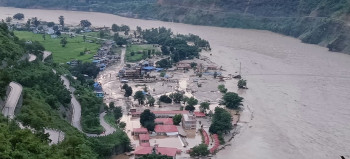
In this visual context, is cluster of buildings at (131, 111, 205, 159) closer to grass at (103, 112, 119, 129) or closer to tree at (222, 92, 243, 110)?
grass at (103, 112, 119, 129)

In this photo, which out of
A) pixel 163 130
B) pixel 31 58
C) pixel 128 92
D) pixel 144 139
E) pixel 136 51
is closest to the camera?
pixel 144 139

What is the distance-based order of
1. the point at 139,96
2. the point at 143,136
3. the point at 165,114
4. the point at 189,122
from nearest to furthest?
the point at 143,136, the point at 189,122, the point at 165,114, the point at 139,96

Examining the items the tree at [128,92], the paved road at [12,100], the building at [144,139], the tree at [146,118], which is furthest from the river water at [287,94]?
the paved road at [12,100]

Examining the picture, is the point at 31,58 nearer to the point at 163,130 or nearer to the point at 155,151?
the point at 163,130

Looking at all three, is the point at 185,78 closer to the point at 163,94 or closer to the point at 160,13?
Result: the point at 163,94

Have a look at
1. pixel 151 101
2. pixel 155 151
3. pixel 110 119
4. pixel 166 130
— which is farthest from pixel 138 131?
pixel 151 101

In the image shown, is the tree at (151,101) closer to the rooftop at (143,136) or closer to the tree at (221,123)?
the tree at (221,123)

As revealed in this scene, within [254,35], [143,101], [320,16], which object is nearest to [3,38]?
[143,101]
